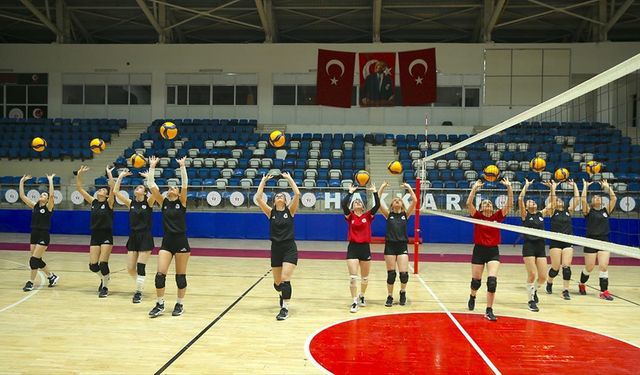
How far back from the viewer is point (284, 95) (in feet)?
89.0

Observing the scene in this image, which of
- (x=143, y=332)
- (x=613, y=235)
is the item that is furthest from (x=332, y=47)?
(x=143, y=332)

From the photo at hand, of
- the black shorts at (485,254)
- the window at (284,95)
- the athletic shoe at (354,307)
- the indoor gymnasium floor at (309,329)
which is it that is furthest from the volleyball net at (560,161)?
the window at (284,95)

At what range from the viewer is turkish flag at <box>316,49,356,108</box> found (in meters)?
25.5

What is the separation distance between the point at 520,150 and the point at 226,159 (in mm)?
12293

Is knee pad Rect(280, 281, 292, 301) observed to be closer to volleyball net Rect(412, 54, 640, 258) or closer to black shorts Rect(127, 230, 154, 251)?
black shorts Rect(127, 230, 154, 251)

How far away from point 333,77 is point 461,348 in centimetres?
2029

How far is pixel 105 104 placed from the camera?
91.8 ft

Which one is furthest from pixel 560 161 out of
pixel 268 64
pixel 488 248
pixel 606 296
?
pixel 488 248

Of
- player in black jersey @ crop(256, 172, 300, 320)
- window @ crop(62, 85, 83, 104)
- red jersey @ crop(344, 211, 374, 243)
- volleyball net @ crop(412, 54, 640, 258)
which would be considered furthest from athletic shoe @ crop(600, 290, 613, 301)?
window @ crop(62, 85, 83, 104)

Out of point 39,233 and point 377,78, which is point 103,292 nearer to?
point 39,233

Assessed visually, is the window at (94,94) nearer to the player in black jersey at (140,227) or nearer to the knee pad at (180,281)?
the player in black jersey at (140,227)

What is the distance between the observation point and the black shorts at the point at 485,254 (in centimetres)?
841

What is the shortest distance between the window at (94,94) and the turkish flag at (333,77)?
457 inches

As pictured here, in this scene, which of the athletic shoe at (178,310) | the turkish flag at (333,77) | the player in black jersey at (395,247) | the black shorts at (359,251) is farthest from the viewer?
the turkish flag at (333,77)
